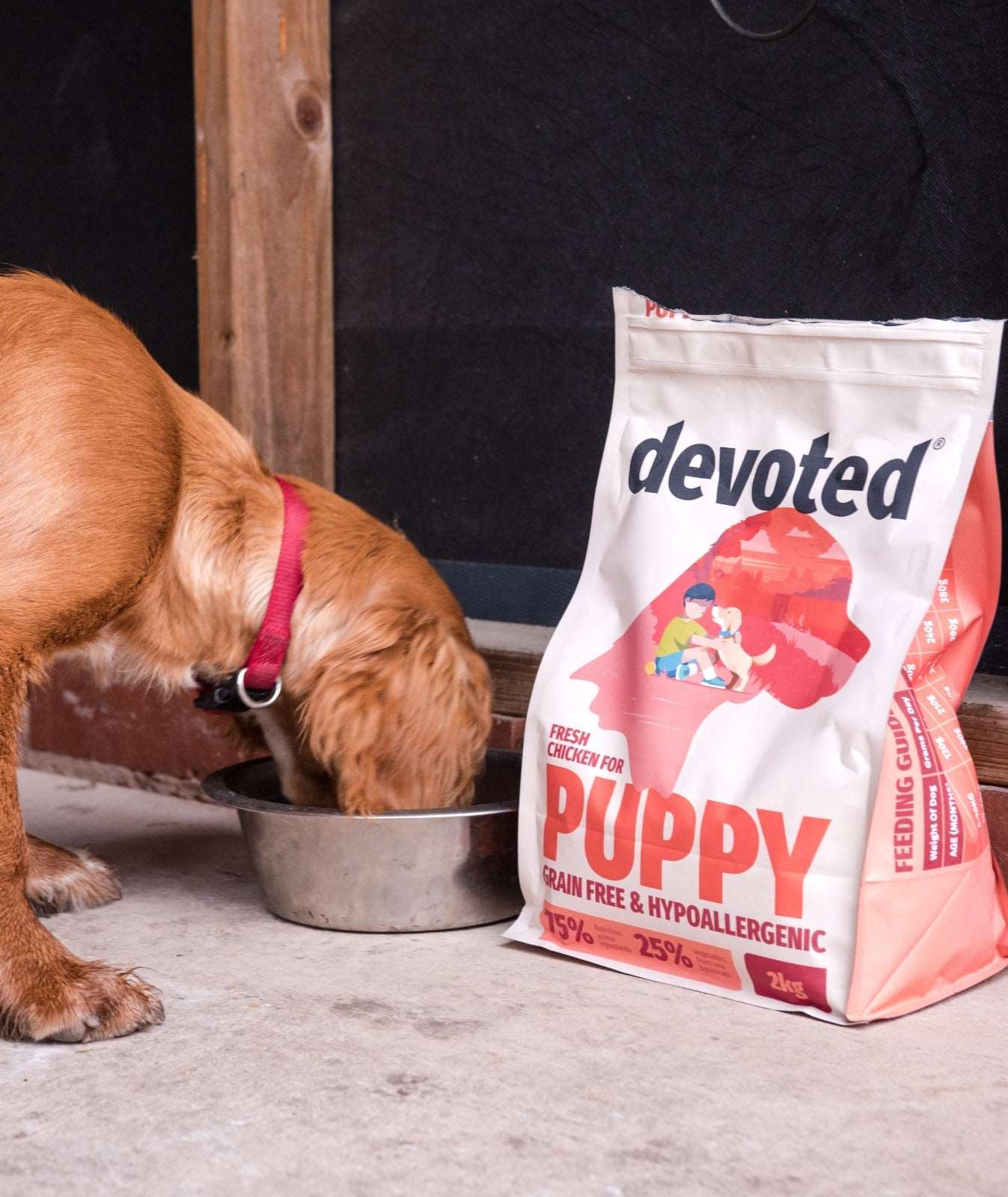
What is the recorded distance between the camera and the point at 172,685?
2.19 m

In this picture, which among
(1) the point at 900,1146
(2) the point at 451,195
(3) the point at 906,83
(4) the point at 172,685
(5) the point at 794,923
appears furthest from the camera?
(2) the point at 451,195

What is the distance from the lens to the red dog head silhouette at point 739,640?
1839 mm

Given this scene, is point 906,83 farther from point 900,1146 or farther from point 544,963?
point 900,1146

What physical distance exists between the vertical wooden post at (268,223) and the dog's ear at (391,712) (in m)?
1.04

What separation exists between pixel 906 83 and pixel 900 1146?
5.59 feet

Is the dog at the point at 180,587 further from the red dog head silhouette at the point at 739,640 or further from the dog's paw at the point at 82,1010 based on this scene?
the red dog head silhouette at the point at 739,640

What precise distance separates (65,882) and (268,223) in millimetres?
1454

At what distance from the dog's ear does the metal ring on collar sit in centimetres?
5

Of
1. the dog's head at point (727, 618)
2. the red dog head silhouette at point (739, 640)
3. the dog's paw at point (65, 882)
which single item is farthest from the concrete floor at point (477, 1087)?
the dog's head at point (727, 618)

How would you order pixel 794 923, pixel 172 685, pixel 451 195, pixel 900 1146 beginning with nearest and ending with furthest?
pixel 900 1146 → pixel 794 923 → pixel 172 685 → pixel 451 195

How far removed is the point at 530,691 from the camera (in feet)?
8.44

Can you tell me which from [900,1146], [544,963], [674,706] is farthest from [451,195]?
[900,1146]

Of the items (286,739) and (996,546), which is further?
(286,739)

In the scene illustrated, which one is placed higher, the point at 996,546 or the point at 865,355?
the point at 865,355
